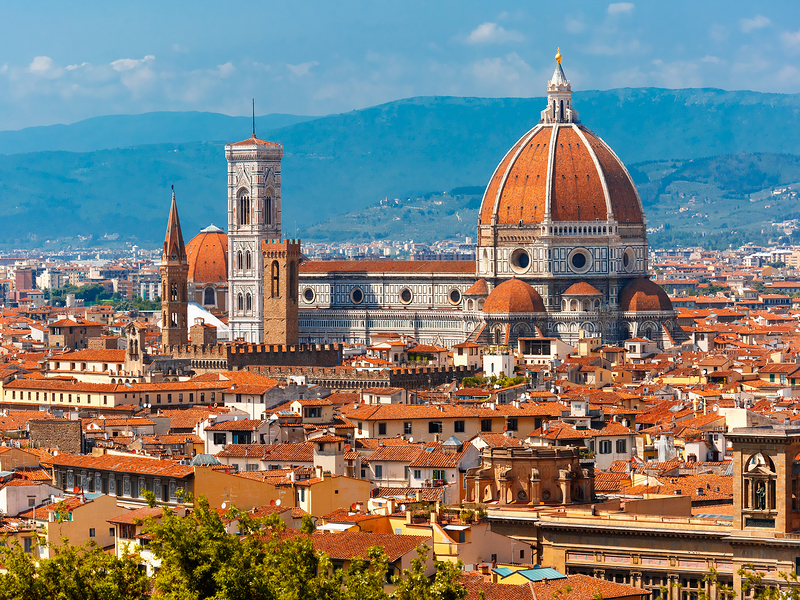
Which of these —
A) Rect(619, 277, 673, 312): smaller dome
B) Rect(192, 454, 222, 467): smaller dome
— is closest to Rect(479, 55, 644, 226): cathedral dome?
Rect(619, 277, 673, 312): smaller dome

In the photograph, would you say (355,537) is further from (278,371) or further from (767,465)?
(278,371)

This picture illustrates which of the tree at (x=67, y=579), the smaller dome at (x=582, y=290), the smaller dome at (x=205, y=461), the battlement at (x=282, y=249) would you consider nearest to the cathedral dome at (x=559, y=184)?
the smaller dome at (x=582, y=290)

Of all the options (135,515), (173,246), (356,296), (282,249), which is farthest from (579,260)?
(135,515)

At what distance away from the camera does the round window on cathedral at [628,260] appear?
130 m

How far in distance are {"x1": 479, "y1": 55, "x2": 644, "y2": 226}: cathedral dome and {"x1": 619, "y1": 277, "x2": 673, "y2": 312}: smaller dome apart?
A: 576cm

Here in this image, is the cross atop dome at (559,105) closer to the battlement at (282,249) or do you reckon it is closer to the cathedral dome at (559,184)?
the cathedral dome at (559,184)

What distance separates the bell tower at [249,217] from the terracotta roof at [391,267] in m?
3.56

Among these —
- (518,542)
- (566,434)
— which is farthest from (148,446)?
(518,542)

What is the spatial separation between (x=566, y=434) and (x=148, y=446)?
35.8 feet

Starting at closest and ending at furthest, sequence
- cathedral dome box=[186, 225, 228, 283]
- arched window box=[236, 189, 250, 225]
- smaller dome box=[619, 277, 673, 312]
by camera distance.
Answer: smaller dome box=[619, 277, 673, 312] → arched window box=[236, 189, 250, 225] → cathedral dome box=[186, 225, 228, 283]

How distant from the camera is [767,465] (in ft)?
114

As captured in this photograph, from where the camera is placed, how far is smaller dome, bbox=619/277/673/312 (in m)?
123

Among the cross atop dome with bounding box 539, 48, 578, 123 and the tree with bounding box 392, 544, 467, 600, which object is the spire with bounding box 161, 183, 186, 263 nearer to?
the cross atop dome with bounding box 539, 48, 578, 123

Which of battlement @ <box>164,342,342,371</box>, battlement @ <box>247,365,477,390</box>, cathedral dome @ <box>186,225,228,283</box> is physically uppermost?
cathedral dome @ <box>186,225,228,283</box>
